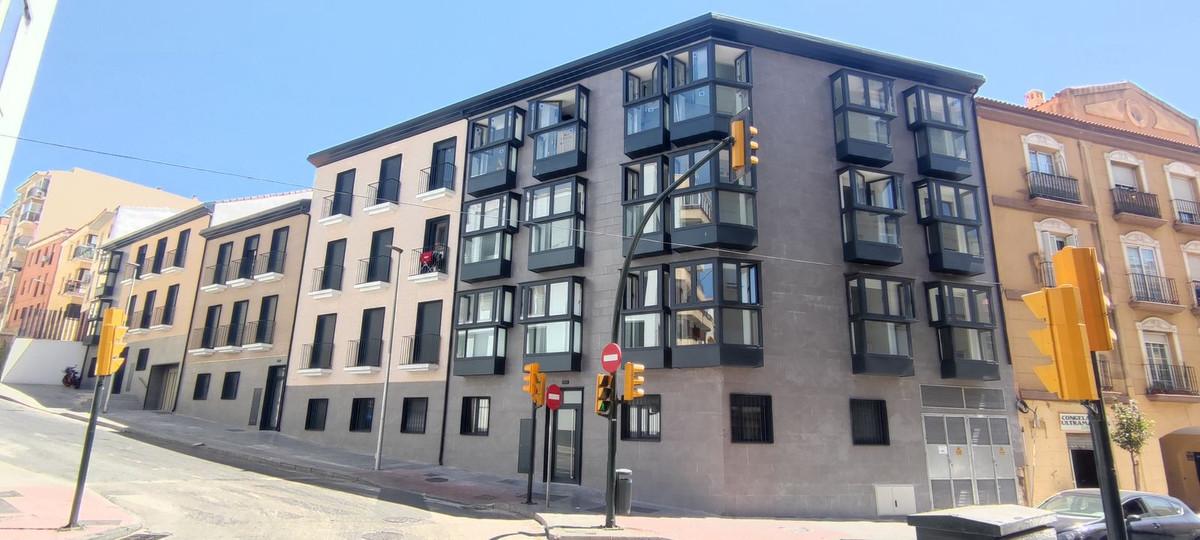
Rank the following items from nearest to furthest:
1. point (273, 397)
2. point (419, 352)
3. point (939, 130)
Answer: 1. point (939, 130)
2. point (419, 352)
3. point (273, 397)

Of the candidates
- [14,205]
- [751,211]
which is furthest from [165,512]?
[14,205]

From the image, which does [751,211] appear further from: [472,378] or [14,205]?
[14,205]

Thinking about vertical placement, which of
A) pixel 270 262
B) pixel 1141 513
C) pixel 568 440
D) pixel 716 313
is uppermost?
pixel 270 262

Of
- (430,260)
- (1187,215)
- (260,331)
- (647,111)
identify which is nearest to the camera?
(647,111)

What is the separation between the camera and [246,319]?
2917 centimetres

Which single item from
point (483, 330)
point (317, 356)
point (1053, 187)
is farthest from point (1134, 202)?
point (317, 356)

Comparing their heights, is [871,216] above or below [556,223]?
below

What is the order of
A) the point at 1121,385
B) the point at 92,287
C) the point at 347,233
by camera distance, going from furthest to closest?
the point at 92,287, the point at 347,233, the point at 1121,385

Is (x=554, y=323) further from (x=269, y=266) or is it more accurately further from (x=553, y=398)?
(x=269, y=266)

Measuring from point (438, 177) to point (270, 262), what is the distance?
1056 centimetres

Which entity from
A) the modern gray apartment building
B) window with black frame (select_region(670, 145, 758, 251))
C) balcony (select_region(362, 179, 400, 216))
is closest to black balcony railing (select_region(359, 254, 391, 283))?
balcony (select_region(362, 179, 400, 216))

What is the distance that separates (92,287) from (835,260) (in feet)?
163

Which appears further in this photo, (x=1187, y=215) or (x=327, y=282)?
(x=327, y=282)

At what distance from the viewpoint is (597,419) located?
58.9 feet
